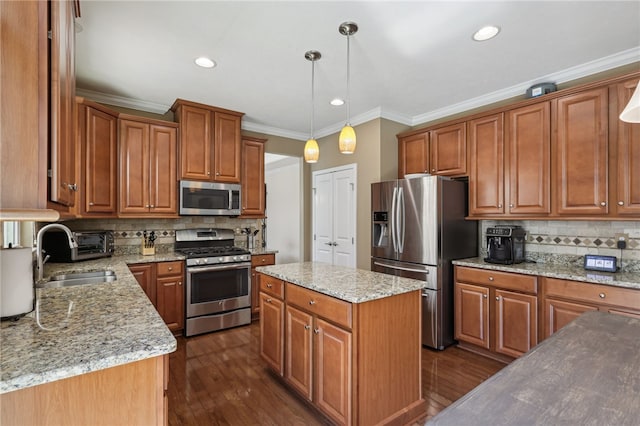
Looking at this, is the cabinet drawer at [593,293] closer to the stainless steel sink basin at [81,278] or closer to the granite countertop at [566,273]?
the granite countertop at [566,273]

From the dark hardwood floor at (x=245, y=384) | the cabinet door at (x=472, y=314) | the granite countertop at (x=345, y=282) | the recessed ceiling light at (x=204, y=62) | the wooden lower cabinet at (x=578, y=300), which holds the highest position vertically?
the recessed ceiling light at (x=204, y=62)

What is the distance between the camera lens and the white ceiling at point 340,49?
6.71 feet

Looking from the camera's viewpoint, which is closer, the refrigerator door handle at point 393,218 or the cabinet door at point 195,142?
the refrigerator door handle at point 393,218

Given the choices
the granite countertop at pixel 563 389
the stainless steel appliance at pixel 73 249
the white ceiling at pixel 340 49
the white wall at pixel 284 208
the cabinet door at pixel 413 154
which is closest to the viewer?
the granite countertop at pixel 563 389

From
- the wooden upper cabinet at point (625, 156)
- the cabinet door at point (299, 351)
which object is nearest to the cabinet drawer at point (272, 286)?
the cabinet door at point (299, 351)

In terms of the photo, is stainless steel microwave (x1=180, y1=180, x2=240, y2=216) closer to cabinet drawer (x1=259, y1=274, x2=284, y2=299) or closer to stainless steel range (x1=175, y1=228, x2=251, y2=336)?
stainless steel range (x1=175, y1=228, x2=251, y2=336)

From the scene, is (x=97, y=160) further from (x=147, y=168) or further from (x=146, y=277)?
(x=146, y=277)

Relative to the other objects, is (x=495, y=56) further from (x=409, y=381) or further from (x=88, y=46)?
(x=88, y=46)

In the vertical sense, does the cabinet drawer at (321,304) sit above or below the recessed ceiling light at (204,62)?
below

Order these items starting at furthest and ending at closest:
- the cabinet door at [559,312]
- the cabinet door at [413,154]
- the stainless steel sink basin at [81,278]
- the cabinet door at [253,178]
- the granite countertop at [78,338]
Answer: the cabinet door at [253,178] → the cabinet door at [413,154] → the cabinet door at [559,312] → the stainless steel sink basin at [81,278] → the granite countertop at [78,338]

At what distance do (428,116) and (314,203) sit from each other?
206cm

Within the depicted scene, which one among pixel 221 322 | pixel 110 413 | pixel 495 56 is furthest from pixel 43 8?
pixel 221 322

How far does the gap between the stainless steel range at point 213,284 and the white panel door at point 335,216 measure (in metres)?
1.30

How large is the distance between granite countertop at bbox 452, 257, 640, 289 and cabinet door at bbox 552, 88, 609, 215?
1.63ft
